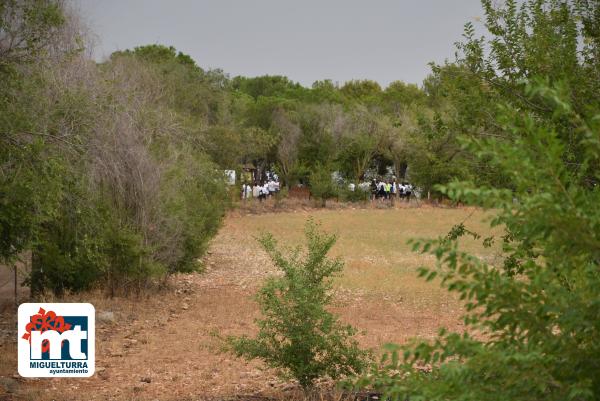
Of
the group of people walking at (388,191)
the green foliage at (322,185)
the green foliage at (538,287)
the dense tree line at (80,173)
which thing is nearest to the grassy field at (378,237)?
the green foliage at (322,185)

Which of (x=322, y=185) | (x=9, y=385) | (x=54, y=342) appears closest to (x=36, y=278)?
(x=9, y=385)

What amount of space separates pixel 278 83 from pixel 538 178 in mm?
92985

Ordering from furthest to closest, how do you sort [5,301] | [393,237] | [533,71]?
1. [393,237]
2. [5,301]
3. [533,71]

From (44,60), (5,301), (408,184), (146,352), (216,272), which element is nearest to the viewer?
(44,60)

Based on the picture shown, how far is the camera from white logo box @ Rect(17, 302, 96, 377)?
10102mm

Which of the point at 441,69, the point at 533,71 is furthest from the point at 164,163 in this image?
the point at 533,71

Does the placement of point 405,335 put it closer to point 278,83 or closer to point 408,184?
point 408,184

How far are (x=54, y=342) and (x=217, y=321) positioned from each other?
19.3ft

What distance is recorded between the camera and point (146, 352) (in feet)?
41.8

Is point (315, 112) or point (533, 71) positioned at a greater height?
point (315, 112)

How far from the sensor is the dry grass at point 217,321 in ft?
33.4

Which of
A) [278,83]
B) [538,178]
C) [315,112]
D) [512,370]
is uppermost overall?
[278,83]

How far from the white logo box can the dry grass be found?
211 mm

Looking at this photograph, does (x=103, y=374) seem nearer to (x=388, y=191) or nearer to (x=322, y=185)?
(x=322, y=185)
